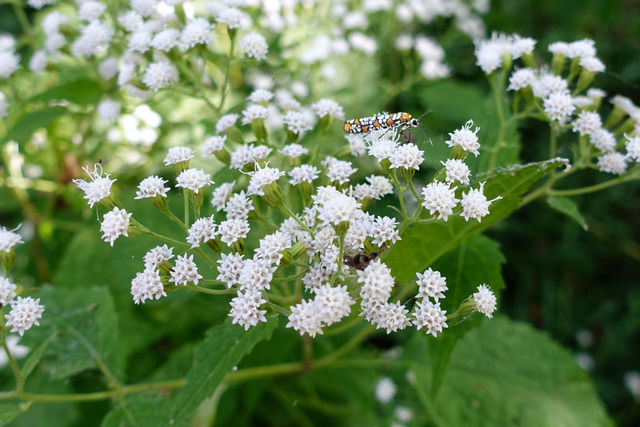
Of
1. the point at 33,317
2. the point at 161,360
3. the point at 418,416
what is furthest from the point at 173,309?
the point at 418,416

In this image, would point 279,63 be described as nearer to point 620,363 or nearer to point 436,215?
point 436,215

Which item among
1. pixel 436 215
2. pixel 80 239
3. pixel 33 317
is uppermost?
pixel 436 215

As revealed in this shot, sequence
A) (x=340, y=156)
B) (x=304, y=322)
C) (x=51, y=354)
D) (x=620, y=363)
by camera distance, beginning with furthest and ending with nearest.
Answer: (x=620, y=363) < (x=51, y=354) < (x=340, y=156) < (x=304, y=322)

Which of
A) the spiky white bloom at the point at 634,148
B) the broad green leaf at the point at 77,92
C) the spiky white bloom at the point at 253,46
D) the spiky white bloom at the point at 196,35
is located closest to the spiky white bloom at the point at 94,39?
the broad green leaf at the point at 77,92

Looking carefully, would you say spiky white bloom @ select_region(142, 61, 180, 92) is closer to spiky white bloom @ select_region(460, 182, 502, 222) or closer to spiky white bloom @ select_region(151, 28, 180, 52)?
spiky white bloom @ select_region(151, 28, 180, 52)

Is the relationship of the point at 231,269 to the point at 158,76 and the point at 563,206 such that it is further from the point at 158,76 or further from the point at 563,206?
the point at 563,206

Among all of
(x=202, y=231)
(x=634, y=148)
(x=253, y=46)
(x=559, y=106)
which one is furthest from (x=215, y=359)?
(x=634, y=148)

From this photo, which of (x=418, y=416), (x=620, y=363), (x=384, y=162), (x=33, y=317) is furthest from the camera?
(x=620, y=363)
